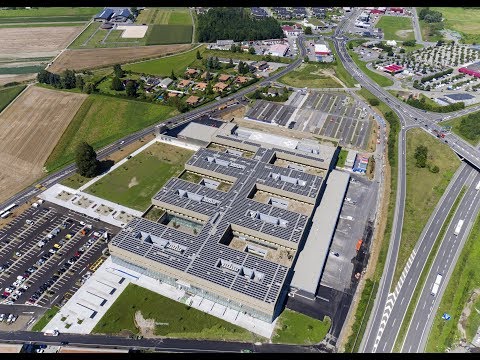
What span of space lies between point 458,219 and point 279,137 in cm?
5616

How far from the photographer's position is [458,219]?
9388 centimetres

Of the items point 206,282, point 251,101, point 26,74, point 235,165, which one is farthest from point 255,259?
point 26,74

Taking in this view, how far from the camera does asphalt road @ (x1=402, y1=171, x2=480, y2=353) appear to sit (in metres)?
69.2

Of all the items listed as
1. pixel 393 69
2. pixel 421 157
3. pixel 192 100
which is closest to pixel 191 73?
pixel 192 100

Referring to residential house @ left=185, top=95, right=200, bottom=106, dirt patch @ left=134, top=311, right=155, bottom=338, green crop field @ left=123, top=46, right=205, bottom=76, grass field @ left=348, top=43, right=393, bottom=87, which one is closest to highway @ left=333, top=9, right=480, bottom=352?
grass field @ left=348, top=43, right=393, bottom=87

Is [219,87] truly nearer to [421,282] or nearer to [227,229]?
[227,229]

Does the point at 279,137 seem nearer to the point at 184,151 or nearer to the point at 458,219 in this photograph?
the point at 184,151

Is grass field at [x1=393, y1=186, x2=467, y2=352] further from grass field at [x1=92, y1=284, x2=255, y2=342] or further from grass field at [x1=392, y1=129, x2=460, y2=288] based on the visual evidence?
grass field at [x1=92, y1=284, x2=255, y2=342]

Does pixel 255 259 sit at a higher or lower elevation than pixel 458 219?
higher

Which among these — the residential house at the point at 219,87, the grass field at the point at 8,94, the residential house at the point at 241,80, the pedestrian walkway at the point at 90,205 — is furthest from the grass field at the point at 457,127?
the grass field at the point at 8,94

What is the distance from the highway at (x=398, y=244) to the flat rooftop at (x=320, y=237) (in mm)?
13420

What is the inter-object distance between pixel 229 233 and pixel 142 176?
36.5 meters

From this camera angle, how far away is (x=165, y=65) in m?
176

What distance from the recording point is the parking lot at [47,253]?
75.8 m
